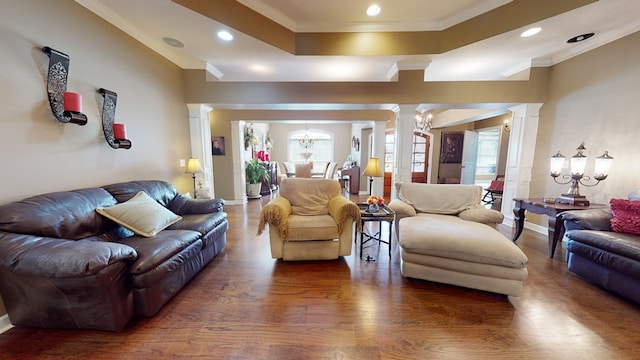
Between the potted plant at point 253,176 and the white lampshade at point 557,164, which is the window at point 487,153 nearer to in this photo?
the white lampshade at point 557,164

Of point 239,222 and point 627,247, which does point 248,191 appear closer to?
point 239,222

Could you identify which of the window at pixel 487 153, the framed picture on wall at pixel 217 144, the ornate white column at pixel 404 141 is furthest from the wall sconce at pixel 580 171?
the window at pixel 487 153

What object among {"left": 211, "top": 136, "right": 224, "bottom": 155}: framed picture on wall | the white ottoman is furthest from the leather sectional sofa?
{"left": 211, "top": 136, "right": 224, "bottom": 155}: framed picture on wall

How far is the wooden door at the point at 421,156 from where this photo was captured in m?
7.72

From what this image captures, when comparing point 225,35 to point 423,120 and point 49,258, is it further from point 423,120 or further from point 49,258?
point 423,120

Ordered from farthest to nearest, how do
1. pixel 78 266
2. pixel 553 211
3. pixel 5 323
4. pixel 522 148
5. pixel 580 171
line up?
pixel 522 148
pixel 580 171
pixel 553 211
pixel 5 323
pixel 78 266

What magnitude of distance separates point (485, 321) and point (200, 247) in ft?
8.31

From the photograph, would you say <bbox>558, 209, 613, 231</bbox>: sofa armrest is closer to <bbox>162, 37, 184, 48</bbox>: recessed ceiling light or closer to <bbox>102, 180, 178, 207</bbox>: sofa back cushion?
<bbox>102, 180, 178, 207</bbox>: sofa back cushion

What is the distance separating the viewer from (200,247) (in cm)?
221

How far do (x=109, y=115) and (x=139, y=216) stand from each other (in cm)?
125

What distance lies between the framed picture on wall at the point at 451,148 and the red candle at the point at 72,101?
8362 millimetres

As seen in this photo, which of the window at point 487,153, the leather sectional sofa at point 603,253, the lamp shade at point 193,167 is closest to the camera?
the leather sectional sofa at point 603,253

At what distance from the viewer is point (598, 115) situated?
293cm

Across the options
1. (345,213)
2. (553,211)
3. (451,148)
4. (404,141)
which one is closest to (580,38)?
(553,211)
